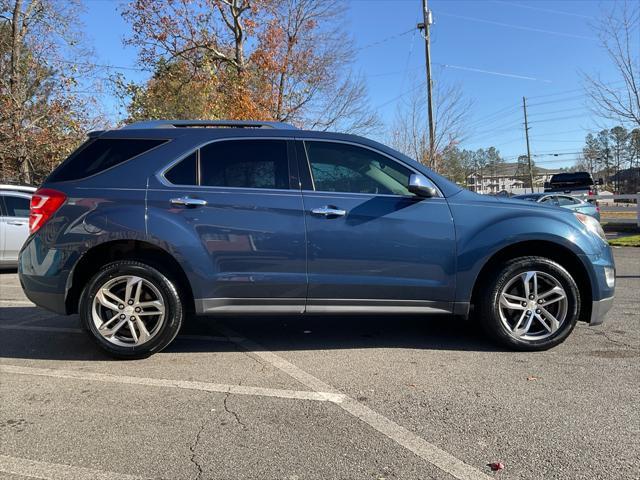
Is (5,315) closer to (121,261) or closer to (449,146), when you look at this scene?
(121,261)

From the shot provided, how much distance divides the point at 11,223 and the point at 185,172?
6.70m

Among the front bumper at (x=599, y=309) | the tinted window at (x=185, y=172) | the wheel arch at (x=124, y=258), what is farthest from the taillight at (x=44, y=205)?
the front bumper at (x=599, y=309)

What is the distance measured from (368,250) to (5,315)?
4.68 meters

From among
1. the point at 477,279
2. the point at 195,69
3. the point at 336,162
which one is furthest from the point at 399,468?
the point at 195,69

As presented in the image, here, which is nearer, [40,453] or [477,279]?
[40,453]

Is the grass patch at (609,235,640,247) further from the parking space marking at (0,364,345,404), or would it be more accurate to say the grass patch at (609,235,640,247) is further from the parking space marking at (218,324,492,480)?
the parking space marking at (0,364,345,404)

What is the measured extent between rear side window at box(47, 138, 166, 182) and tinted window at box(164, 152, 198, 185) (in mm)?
283

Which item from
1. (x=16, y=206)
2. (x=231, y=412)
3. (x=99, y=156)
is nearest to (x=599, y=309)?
(x=231, y=412)

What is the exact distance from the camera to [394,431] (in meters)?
3.02

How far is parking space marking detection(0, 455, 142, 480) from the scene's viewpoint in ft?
8.39

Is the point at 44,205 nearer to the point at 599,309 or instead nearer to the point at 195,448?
the point at 195,448

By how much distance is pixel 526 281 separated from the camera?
4359mm

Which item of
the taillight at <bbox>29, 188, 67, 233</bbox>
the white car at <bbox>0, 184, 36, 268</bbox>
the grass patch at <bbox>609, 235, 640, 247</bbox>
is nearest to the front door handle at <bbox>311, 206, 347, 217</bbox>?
the taillight at <bbox>29, 188, 67, 233</bbox>

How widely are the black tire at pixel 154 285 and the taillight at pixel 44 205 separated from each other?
0.65m
